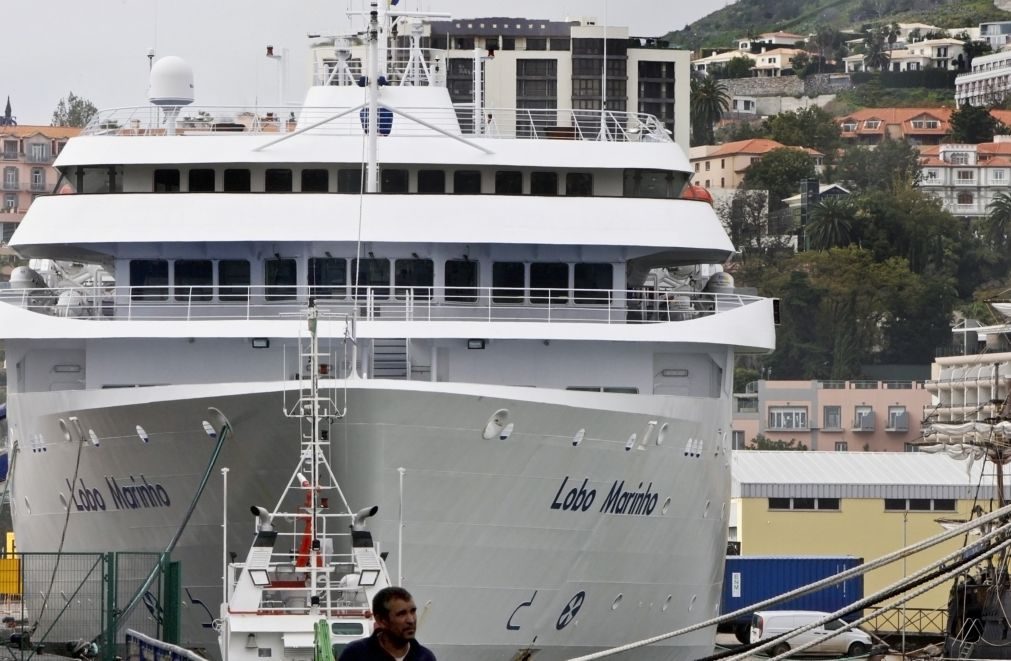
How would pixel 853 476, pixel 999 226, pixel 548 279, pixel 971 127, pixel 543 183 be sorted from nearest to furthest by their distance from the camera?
1. pixel 548 279
2. pixel 543 183
3. pixel 853 476
4. pixel 999 226
5. pixel 971 127

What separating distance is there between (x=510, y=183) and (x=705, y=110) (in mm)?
142295

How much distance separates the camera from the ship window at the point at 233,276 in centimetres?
3058

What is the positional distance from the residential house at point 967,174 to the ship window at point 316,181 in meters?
127

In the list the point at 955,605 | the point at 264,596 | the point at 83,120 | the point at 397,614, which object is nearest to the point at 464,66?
the point at 83,120

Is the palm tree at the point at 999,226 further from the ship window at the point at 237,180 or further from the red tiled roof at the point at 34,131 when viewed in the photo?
the ship window at the point at 237,180

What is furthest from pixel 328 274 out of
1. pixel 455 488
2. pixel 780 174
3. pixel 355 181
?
pixel 780 174

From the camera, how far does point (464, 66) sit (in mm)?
137750

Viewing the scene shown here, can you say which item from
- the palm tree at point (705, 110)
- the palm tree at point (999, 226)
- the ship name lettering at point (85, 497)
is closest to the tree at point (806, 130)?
the palm tree at point (705, 110)

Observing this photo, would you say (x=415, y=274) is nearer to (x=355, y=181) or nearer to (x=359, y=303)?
(x=359, y=303)

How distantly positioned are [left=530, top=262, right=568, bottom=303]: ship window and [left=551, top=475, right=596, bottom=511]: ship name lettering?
3.56 metres

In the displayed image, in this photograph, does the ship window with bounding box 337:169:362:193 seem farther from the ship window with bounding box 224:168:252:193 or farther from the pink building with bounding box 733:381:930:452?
the pink building with bounding box 733:381:930:452

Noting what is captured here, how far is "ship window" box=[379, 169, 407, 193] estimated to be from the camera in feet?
104

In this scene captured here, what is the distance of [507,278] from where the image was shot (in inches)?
1213

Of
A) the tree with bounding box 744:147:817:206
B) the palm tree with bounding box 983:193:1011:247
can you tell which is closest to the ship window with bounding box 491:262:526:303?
the palm tree with bounding box 983:193:1011:247
